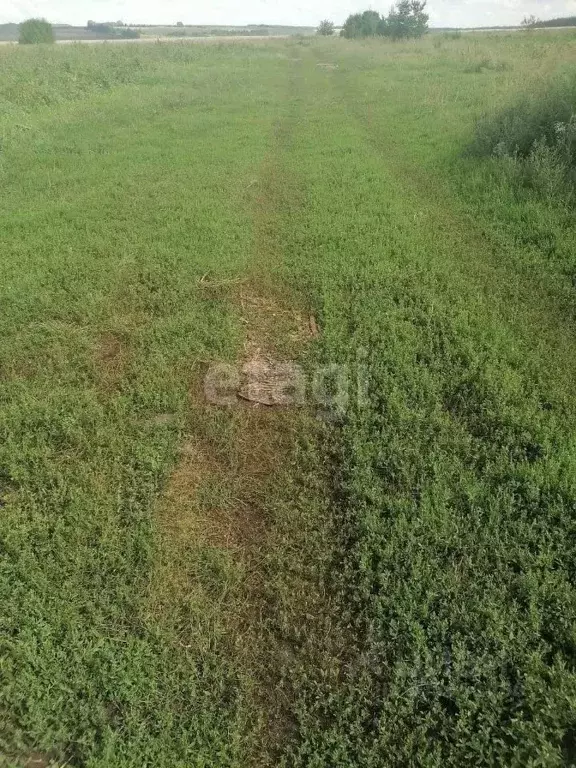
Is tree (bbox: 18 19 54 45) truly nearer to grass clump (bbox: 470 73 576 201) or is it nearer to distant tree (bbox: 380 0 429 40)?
distant tree (bbox: 380 0 429 40)

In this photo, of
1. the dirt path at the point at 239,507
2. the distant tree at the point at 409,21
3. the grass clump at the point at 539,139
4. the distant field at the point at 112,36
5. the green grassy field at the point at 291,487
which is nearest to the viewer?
the green grassy field at the point at 291,487

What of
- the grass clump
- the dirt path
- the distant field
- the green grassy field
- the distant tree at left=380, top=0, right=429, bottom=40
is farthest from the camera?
the distant field

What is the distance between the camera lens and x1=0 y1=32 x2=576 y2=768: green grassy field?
3.05m

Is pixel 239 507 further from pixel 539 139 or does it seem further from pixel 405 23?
pixel 405 23

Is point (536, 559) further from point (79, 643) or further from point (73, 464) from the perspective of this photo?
point (73, 464)

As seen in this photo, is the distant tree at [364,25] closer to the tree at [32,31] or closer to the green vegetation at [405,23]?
the green vegetation at [405,23]

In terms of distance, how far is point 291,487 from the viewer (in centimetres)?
438

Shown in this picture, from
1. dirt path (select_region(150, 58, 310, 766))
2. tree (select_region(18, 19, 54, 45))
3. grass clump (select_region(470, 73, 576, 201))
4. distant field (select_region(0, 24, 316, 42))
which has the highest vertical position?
distant field (select_region(0, 24, 316, 42))

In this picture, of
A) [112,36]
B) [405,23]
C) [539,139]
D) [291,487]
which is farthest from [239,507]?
[112,36]

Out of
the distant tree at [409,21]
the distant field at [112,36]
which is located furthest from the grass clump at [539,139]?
the distant field at [112,36]

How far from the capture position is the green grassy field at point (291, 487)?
120 inches

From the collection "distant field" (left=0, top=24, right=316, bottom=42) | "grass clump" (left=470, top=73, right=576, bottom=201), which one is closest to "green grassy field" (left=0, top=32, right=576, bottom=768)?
"grass clump" (left=470, top=73, right=576, bottom=201)

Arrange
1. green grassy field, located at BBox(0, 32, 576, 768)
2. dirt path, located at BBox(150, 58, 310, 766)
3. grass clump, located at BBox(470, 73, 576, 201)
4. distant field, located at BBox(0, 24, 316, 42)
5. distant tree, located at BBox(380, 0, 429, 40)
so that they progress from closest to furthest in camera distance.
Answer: green grassy field, located at BBox(0, 32, 576, 768) → dirt path, located at BBox(150, 58, 310, 766) → grass clump, located at BBox(470, 73, 576, 201) → distant tree, located at BBox(380, 0, 429, 40) → distant field, located at BBox(0, 24, 316, 42)

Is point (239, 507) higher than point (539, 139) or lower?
lower
